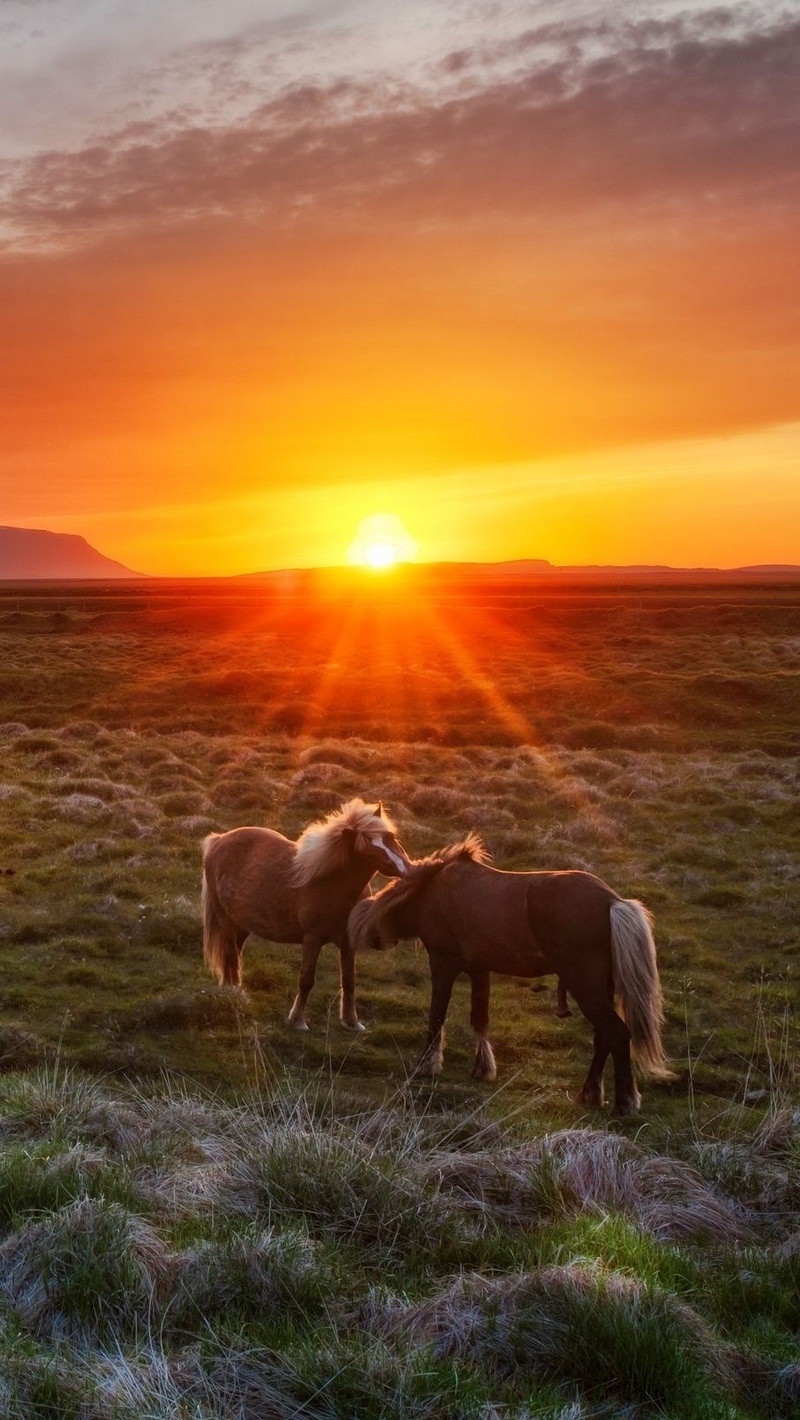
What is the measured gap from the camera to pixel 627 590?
103 metres

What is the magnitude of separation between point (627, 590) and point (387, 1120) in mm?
99939

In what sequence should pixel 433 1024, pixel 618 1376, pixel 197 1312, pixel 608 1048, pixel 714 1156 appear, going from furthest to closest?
pixel 433 1024 < pixel 608 1048 < pixel 714 1156 < pixel 197 1312 < pixel 618 1376

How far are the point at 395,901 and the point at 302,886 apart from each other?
142 cm

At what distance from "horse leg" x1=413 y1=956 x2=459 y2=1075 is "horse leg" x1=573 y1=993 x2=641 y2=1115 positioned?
1.28 m

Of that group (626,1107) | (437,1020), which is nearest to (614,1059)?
(626,1107)

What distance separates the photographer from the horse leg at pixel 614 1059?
8234 mm

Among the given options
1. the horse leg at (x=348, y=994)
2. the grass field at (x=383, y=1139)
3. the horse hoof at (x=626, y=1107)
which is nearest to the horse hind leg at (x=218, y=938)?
the grass field at (x=383, y=1139)

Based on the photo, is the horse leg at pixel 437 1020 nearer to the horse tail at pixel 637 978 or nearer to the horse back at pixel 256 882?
the horse tail at pixel 637 978

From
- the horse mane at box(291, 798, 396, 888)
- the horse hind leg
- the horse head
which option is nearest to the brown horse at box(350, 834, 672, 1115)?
the horse head

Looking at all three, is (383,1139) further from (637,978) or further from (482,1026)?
(482,1026)

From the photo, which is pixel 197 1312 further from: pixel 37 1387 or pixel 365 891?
pixel 365 891

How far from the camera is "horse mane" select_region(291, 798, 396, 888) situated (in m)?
10.1

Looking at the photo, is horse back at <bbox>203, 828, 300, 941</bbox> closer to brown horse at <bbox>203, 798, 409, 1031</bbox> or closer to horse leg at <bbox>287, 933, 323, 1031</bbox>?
brown horse at <bbox>203, 798, 409, 1031</bbox>

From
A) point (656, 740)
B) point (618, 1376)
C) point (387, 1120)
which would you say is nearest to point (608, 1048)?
point (387, 1120)
